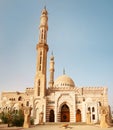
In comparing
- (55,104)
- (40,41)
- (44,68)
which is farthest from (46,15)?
(55,104)

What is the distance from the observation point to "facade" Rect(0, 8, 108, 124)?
119 feet

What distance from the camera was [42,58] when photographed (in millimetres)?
40875

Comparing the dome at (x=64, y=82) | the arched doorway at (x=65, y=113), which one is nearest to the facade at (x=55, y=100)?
the arched doorway at (x=65, y=113)

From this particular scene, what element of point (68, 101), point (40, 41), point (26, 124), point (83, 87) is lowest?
point (26, 124)

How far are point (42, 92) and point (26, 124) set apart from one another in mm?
19769

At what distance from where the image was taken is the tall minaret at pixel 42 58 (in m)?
39.3

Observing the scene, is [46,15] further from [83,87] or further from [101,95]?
[101,95]

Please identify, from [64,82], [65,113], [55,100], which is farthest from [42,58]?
[65,113]

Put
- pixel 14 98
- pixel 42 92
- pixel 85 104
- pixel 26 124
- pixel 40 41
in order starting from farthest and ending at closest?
pixel 14 98 → pixel 40 41 → pixel 42 92 → pixel 85 104 → pixel 26 124

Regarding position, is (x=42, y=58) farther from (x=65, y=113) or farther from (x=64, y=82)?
(x=65, y=113)

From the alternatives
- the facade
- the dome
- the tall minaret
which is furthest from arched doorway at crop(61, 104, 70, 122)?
the dome

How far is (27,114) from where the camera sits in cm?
2008

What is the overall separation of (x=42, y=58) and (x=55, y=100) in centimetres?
918

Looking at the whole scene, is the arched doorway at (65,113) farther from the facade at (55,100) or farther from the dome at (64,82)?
the dome at (64,82)
